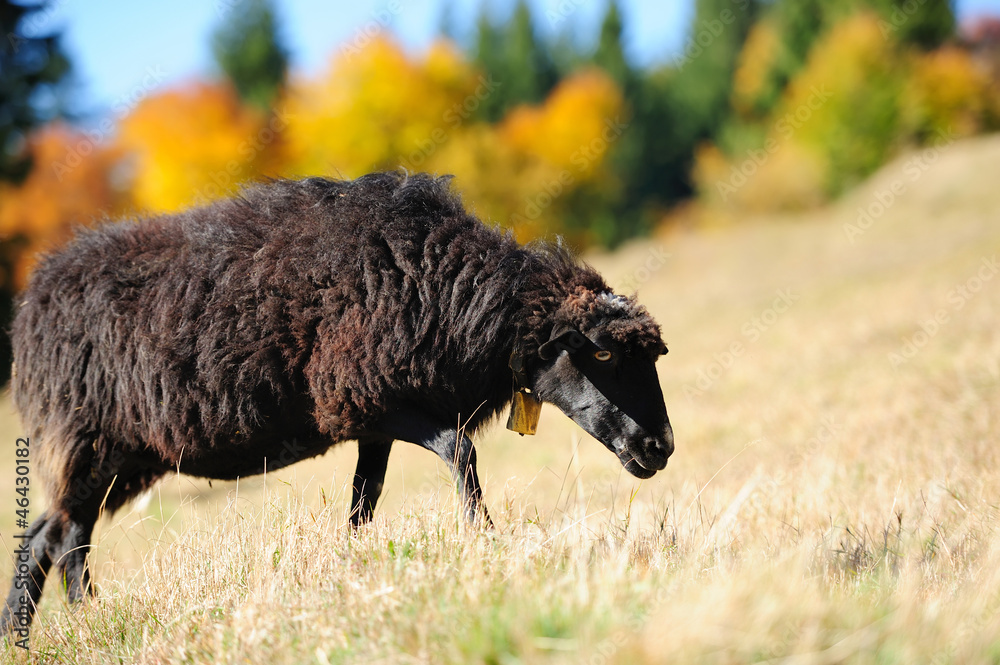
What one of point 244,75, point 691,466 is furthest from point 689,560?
point 244,75

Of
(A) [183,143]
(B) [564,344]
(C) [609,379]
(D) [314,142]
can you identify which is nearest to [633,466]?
(C) [609,379]

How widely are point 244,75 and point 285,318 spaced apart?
47059 millimetres

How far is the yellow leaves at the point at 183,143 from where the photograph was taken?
35.4 m

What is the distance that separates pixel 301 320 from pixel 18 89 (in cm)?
2893

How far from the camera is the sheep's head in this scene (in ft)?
15.7

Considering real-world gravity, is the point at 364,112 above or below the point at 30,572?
above

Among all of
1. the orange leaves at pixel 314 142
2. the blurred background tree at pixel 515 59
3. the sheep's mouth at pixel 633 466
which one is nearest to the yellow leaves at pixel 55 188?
the orange leaves at pixel 314 142

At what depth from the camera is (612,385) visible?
15.9ft

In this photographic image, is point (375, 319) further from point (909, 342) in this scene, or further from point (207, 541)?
point (909, 342)

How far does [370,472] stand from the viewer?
5.31 m

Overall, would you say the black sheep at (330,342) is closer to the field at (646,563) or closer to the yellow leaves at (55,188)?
the field at (646,563)

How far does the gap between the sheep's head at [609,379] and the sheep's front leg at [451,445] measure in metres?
0.64

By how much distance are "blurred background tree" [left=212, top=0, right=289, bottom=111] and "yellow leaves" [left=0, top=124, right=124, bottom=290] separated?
11198mm

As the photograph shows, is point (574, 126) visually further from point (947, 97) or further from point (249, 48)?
point (947, 97)
